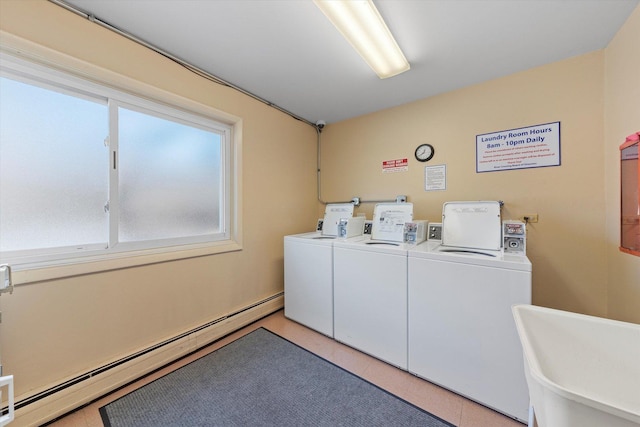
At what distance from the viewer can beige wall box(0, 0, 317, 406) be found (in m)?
1.27

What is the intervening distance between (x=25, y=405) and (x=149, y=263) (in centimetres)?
86

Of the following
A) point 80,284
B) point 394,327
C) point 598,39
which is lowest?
point 394,327

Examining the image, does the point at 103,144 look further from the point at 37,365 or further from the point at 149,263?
the point at 37,365

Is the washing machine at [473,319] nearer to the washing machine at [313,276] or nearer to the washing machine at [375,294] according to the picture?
the washing machine at [375,294]

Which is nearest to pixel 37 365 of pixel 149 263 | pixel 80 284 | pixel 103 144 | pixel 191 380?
pixel 80 284

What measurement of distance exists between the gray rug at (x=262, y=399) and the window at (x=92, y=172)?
945mm

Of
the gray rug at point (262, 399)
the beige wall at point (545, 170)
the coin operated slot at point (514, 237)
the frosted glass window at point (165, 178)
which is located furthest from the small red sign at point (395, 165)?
the gray rug at point (262, 399)

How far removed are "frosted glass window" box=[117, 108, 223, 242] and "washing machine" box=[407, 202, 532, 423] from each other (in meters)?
1.86

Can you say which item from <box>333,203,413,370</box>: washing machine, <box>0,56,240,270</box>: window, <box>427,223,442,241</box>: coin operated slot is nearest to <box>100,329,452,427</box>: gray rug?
<box>333,203,413,370</box>: washing machine

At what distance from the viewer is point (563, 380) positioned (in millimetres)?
797

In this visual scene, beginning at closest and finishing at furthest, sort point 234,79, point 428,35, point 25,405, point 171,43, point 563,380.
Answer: point 563,380 → point 25,405 → point 428,35 → point 171,43 → point 234,79

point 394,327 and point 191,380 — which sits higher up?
point 394,327

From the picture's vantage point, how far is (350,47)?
1.69 metres

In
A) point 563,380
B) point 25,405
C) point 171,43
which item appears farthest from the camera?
point 171,43
